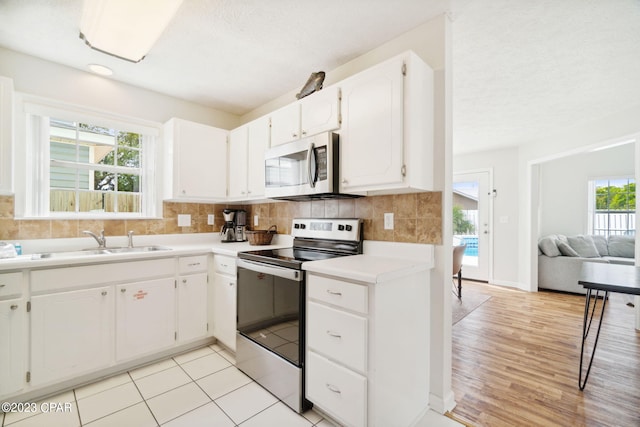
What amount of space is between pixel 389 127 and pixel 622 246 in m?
5.71

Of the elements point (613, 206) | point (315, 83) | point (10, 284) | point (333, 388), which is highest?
point (315, 83)

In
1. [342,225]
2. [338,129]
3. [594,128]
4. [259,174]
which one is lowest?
[342,225]

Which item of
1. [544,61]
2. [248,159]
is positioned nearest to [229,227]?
[248,159]

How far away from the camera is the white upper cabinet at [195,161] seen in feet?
8.84

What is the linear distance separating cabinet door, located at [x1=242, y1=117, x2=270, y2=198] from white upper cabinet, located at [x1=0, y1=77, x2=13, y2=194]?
1656 millimetres

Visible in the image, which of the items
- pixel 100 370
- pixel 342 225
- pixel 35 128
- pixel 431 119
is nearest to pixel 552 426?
pixel 342 225

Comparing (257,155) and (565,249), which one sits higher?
(257,155)

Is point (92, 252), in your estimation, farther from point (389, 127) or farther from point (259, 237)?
point (389, 127)

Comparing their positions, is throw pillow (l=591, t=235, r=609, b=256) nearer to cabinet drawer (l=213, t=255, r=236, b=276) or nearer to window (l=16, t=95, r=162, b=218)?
cabinet drawer (l=213, t=255, r=236, b=276)

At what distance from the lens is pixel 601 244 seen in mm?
4828

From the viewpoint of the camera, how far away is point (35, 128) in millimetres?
2244

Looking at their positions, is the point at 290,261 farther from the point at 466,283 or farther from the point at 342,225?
Answer: the point at 466,283

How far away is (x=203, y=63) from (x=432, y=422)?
300cm

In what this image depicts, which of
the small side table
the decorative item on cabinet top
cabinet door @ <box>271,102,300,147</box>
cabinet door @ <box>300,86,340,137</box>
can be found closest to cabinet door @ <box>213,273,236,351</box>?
cabinet door @ <box>271,102,300,147</box>
